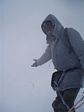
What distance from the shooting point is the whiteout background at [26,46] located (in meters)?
3.12

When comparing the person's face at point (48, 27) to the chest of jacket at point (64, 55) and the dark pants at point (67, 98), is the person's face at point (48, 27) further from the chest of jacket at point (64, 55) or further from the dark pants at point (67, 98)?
the dark pants at point (67, 98)

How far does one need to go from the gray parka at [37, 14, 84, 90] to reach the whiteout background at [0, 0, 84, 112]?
903 mm

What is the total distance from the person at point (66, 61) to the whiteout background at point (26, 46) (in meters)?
0.88

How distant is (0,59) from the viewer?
317 centimetres

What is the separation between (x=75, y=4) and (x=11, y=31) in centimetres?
76

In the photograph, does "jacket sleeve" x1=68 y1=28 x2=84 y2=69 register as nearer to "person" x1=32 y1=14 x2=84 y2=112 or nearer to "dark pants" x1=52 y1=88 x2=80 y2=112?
"person" x1=32 y1=14 x2=84 y2=112

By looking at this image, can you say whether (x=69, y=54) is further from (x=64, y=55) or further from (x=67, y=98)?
(x=67, y=98)

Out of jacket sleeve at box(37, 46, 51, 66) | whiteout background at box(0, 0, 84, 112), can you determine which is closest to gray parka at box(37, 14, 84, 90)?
jacket sleeve at box(37, 46, 51, 66)

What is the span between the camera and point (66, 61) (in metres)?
2.18

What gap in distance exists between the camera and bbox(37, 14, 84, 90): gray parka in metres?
2.13

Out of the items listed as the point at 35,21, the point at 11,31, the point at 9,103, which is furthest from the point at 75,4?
the point at 9,103

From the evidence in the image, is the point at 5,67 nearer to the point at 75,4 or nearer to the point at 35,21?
the point at 35,21

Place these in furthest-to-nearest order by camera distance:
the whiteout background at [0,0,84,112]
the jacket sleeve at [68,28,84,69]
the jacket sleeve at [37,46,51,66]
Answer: the whiteout background at [0,0,84,112], the jacket sleeve at [37,46,51,66], the jacket sleeve at [68,28,84,69]

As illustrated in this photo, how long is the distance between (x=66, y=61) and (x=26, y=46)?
1.07m
